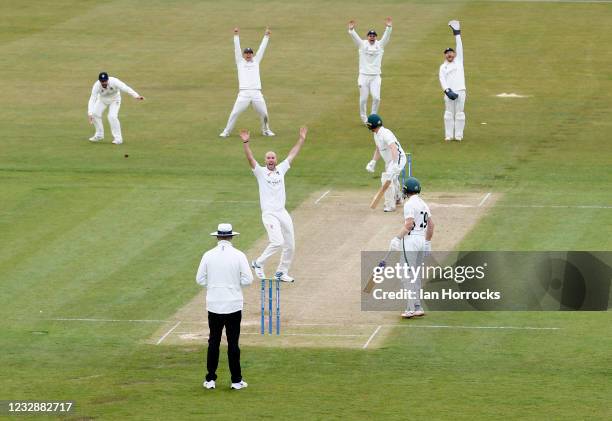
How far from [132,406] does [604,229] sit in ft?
39.5

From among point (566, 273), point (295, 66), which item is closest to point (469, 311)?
point (566, 273)

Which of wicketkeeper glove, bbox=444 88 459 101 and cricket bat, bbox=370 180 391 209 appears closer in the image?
cricket bat, bbox=370 180 391 209

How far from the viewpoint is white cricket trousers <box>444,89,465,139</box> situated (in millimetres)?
36719

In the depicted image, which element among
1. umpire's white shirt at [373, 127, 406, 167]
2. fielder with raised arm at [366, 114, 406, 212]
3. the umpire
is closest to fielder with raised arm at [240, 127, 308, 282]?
fielder with raised arm at [366, 114, 406, 212]

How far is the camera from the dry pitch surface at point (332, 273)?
22.5m

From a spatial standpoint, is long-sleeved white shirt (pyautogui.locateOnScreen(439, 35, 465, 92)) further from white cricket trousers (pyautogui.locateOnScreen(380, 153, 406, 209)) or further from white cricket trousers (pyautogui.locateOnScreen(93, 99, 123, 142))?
white cricket trousers (pyautogui.locateOnScreen(93, 99, 123, 142))

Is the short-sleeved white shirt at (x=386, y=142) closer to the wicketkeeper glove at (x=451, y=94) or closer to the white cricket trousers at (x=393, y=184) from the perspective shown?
the white cricket trousers at (x=393, y=184)

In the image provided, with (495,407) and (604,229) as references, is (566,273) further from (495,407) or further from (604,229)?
(495,407)

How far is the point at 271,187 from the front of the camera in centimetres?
2500

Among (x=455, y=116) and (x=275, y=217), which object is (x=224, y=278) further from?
(x=455, y=116)

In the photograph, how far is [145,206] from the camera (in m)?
30.5
